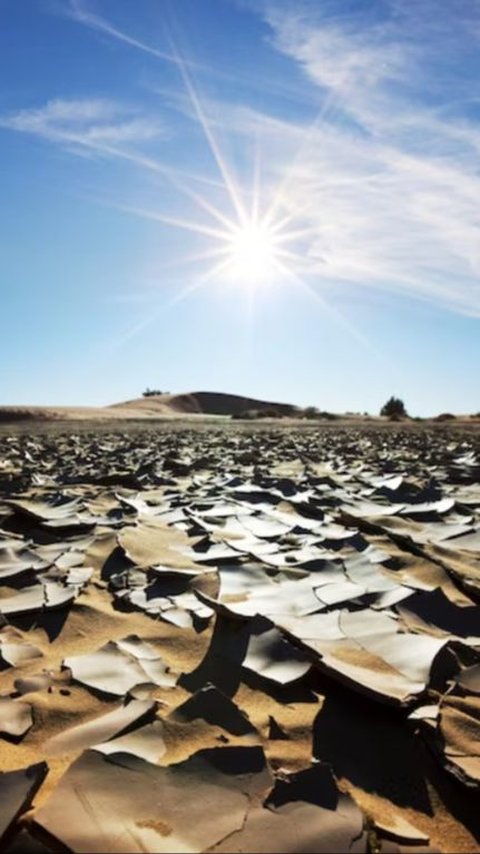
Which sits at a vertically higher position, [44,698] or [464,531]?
[464,531]

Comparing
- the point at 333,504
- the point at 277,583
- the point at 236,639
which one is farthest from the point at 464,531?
the point at 236,639

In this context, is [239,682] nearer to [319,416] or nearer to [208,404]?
[319,416]

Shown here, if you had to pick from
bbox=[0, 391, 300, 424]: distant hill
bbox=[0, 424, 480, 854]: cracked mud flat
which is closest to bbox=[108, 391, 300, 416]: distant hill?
bbox=[0, 391, 300, 424]: distant hill

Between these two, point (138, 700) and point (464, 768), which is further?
point (138, 700)

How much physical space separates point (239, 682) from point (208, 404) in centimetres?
4178

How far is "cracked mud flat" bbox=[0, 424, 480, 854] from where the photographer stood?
0.81m

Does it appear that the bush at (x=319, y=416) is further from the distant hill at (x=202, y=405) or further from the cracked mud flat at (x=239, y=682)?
the cracked mud flat at (x=239, y=682)

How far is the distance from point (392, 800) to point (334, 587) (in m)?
0.79

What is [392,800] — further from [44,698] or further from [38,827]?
[44,698]

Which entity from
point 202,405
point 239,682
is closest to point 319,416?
point 202,405

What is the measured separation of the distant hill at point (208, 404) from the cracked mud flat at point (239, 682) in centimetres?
3156

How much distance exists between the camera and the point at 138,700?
1112 mm

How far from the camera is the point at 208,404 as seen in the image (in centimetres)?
4291

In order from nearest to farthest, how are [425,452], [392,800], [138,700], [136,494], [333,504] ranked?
[392,800] < [138,700] < [333,504] < [136,494] < [425,452]
